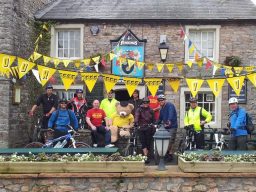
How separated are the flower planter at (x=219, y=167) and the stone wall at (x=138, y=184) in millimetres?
143

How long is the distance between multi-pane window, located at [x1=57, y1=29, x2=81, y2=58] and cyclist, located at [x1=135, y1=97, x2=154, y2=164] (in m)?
5.32

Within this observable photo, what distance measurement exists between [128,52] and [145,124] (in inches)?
189

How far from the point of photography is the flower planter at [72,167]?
7422mm

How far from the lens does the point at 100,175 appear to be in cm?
735

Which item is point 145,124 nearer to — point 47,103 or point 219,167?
point 47,103

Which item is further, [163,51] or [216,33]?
[216,33]

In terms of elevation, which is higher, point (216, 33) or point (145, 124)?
point (216, 33)

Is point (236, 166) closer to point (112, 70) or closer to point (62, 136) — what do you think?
point (62, 136)

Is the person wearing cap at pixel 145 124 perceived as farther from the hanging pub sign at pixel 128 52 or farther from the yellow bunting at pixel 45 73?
the hanging pub sign at pixel 128 52

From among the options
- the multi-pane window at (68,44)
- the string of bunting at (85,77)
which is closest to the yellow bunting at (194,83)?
the string of bunting at (85,77)

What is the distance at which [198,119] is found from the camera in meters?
10.5

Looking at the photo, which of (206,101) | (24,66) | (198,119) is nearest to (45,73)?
(24,66)

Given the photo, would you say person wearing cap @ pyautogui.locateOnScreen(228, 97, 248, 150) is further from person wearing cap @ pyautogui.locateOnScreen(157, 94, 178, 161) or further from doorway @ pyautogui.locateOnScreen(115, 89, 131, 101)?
doorway @ pyautogui.locateOnScreen(115, 89, 131, 101)

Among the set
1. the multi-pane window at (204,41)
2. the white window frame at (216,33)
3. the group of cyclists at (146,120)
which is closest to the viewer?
the group of cyclists at (146,120)
